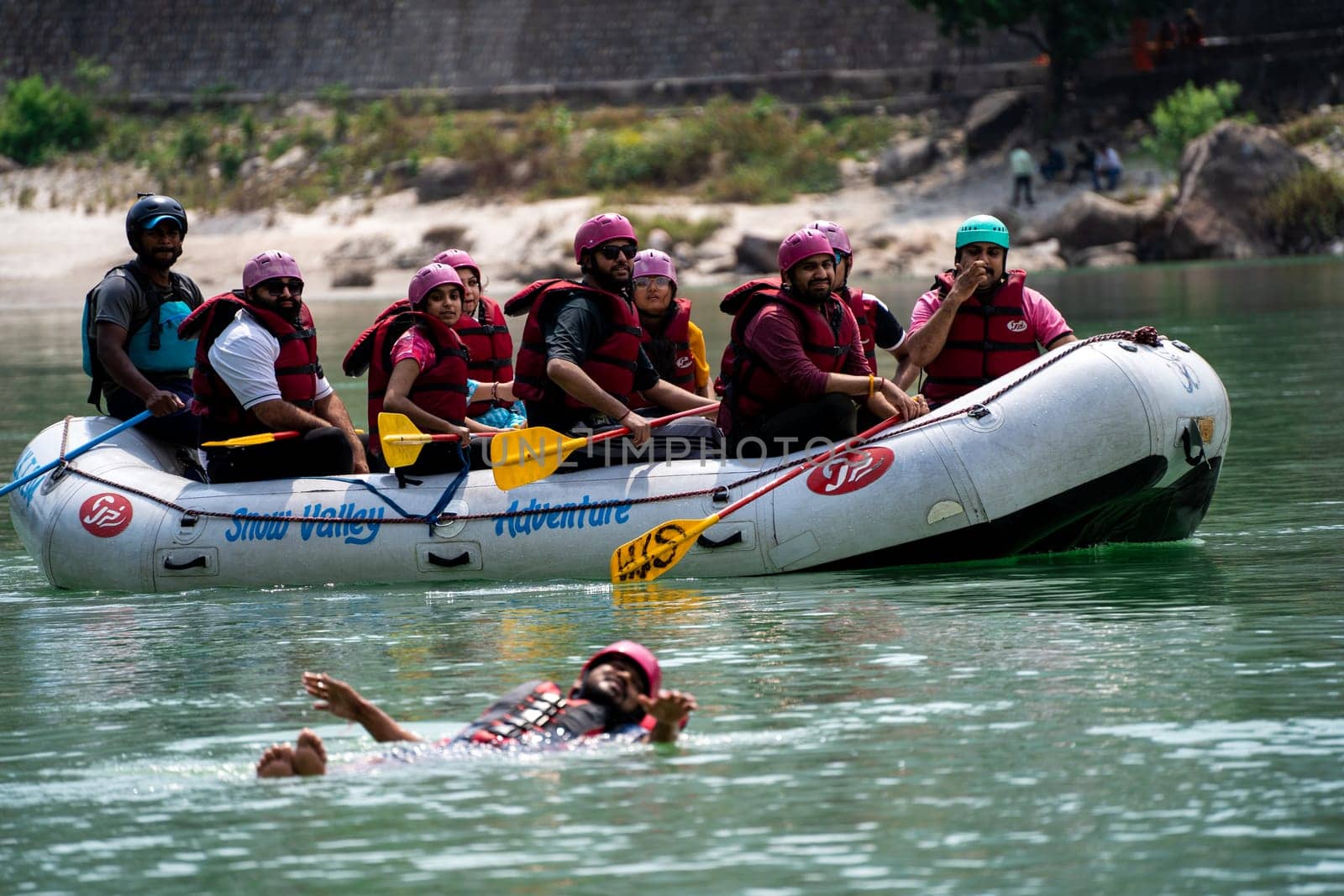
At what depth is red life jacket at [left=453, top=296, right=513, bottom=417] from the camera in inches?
371

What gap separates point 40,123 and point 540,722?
37.5m

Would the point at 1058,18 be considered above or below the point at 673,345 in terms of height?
above

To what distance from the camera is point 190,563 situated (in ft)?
27.9

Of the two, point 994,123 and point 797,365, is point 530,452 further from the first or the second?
point 994,123

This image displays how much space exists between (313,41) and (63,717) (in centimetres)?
3977

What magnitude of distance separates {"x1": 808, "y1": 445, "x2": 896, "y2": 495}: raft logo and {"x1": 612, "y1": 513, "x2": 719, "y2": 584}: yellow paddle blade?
0.49 metres

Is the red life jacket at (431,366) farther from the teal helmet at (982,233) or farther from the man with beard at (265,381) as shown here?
the teal helmet at (982,233)

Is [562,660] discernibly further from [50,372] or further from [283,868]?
[50,372]

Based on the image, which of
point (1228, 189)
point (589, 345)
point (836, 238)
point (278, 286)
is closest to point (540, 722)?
point (589, 345)

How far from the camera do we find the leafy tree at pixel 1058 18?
33312 millimetres

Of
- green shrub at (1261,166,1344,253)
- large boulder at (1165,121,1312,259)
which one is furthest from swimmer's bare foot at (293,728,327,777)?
green shrub at (1261,166,1344,253)

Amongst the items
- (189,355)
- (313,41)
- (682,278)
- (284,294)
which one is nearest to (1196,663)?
(284,294)

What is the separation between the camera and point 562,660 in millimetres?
6656

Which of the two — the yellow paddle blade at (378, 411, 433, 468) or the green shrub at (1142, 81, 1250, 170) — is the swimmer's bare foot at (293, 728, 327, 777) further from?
the green shrub at (1142, 81, 1250, 170)
